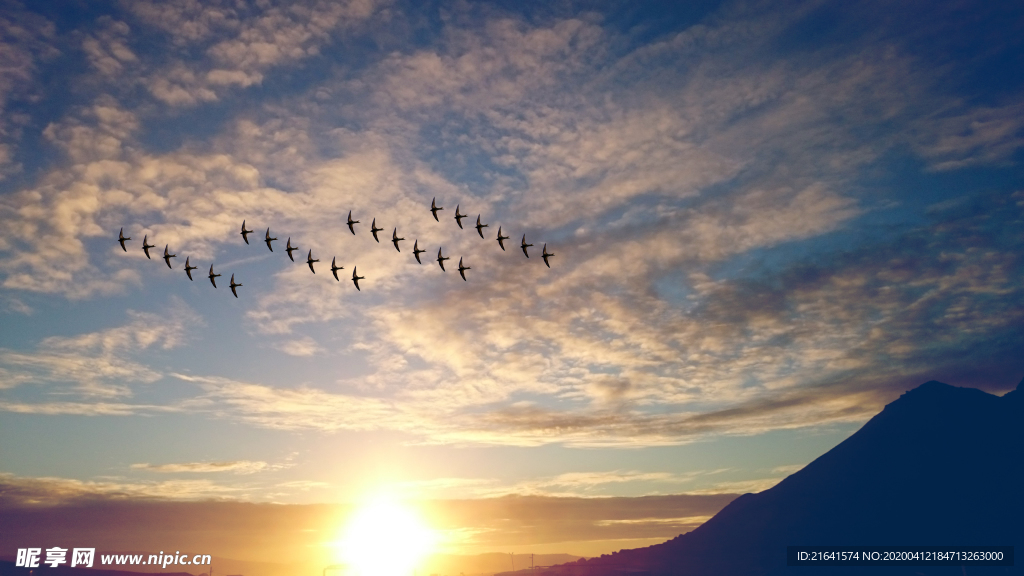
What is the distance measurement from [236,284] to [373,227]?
36523 millimetres

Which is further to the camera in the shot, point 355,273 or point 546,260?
point 355,273

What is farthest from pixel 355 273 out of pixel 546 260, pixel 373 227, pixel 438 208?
pixel 546 260

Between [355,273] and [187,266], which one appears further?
[355,273]

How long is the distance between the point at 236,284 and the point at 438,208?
52.2 metres

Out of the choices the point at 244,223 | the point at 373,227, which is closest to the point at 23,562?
the point at 244,223

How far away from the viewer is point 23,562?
474ft

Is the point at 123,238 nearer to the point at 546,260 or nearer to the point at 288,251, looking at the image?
the point at 288,251

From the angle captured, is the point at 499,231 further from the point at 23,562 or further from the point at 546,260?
the point at 23,562

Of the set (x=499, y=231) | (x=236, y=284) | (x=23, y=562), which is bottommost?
(x=23, y=562)

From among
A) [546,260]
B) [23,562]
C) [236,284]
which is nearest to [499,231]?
[546,260]

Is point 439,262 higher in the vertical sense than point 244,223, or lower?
lower

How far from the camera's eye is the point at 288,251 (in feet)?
487

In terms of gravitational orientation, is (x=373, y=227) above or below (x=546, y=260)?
above

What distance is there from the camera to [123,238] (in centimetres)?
14412
